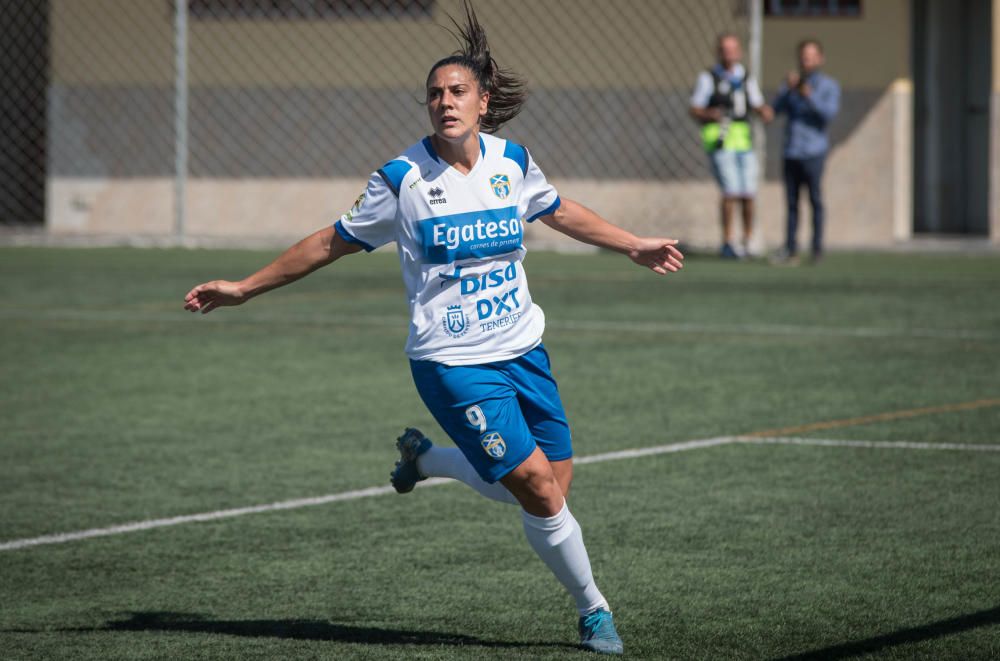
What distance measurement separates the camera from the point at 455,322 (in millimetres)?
4879

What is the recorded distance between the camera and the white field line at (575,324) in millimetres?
12180

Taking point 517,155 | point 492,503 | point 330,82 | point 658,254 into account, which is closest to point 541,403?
point 658,254

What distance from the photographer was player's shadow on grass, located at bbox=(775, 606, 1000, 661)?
15.4ft

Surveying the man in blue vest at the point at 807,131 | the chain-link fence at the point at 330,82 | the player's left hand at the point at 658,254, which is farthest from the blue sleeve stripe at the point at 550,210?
the chain-link fence at the point at 330,82

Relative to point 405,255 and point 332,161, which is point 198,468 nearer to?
point 405,255

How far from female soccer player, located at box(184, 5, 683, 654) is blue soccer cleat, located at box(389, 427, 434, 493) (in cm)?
62

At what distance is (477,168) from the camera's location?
4.98m

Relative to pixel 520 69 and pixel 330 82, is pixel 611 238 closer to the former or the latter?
pixel 520 69

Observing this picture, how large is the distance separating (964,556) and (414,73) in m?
18.0

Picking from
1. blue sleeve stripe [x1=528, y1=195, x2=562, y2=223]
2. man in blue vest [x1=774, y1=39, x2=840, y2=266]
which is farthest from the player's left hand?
man in blue vest [x1=774, y1=39, x2=840, y2=266]

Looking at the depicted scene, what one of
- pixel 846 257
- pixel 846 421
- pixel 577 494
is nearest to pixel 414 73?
pixel 846 257

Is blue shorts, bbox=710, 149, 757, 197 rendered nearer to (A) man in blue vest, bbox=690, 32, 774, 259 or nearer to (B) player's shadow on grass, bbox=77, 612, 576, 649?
(A) man in blue vest, bbox=690, 32, 774, 259

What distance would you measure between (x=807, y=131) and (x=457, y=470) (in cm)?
1376

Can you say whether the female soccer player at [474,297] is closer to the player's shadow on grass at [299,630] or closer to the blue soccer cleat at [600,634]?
the blue soccer cleat at [600,634]
